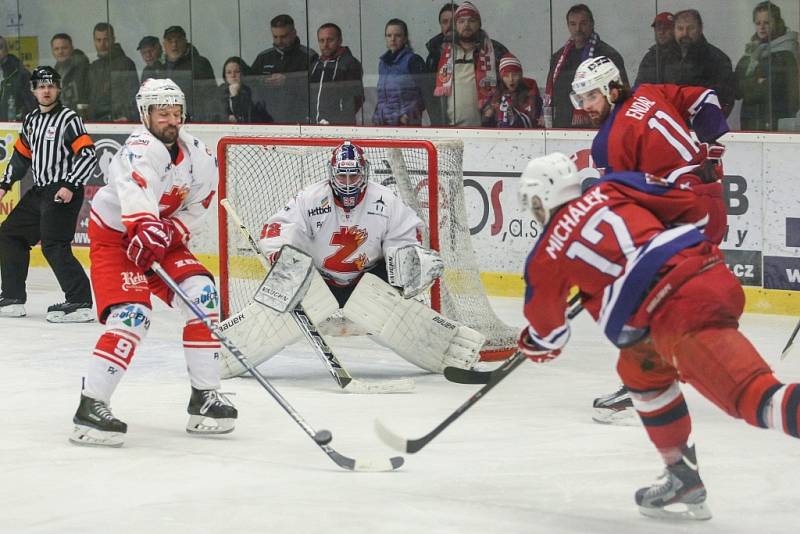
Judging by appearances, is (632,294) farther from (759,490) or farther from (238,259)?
(238,259)

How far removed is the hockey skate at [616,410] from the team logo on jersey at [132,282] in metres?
1.49

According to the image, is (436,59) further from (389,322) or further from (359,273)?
(389,322)

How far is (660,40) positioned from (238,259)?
95.6 inches

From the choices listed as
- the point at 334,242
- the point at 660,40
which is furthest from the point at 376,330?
the point at 660,40

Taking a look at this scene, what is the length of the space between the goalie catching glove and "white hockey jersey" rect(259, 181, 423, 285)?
0.28ft

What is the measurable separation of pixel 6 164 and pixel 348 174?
4567 millimetres

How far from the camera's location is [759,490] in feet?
12.2

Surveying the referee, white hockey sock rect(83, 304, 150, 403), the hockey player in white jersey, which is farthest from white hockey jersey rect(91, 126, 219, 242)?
the referee

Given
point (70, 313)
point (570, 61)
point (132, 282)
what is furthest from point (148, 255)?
point (570, 61)

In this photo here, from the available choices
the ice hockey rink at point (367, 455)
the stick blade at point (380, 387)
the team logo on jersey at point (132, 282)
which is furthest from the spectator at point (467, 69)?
the team logo on jersey at point (132, 282)

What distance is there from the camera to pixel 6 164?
9219mm

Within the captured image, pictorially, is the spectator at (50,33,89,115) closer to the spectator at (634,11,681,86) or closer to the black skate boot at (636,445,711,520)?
the spectator at (634,11,681,86)

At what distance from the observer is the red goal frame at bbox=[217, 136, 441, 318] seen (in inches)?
227

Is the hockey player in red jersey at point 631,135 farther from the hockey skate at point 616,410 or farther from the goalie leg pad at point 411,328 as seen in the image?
the goalie leg pad at point 411,328
